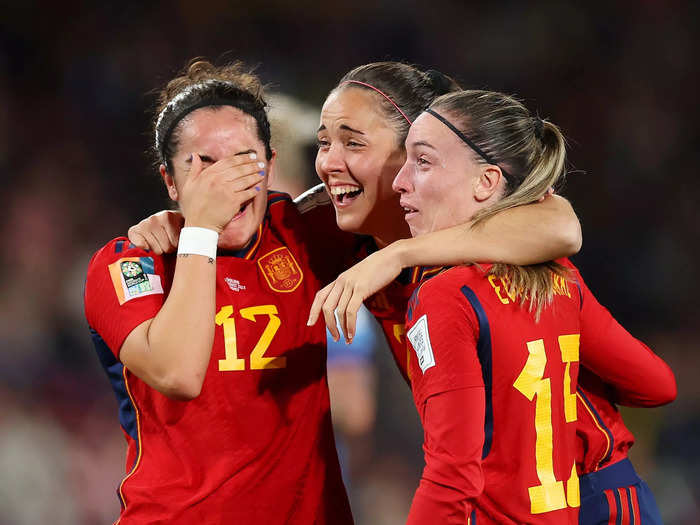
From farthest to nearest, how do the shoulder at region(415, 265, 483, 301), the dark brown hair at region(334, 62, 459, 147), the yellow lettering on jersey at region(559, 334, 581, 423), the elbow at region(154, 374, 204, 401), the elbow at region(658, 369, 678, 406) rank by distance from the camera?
the dark brown hair at region(334, 62, 459, 147) < the elbow at region(658, 369, 678, 406) < the elbow at region(154, 374, 204, 401) < the yellow lettering on jersey at region(559, 334, 581, 423) < the shoulder at region(415, 265, 483, 301)

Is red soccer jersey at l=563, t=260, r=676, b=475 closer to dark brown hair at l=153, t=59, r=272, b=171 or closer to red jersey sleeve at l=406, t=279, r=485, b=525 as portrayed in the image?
red jersey sleeve at l=406, t=279, r=485, b=525

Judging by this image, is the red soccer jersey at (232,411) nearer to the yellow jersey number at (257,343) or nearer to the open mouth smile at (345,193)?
the yellow jersey number at (257,343)

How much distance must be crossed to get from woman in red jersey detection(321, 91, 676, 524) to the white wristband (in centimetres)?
38

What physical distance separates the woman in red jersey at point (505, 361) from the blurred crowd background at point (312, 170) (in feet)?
9.16

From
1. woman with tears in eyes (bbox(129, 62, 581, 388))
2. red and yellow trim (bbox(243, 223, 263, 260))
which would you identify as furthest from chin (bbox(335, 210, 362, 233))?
red and yellow trim (bbox(243, 223, 263, 260))

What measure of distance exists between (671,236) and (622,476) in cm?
353

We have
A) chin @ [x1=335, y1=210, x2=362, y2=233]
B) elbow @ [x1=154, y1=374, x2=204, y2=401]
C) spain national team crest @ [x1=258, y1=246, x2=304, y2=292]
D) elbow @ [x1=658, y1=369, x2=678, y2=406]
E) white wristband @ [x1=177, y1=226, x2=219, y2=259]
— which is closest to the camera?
elbow @ [x1=154, y1=374, x2=204, y2=401]

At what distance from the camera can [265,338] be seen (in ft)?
7.69

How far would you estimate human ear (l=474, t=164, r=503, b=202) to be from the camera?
2.14 meters

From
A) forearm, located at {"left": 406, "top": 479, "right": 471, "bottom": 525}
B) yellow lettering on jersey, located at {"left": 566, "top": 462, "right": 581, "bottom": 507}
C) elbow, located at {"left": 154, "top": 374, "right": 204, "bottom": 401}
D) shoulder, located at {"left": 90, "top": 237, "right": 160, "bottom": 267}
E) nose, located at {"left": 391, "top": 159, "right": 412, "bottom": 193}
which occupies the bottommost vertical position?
yellow lettering on jersey, located at {"left": 566, "top": 462, "right": 581, "bottom": 507}

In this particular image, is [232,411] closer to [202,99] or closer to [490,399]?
[490,399]

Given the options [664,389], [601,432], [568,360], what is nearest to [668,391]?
[664,389]

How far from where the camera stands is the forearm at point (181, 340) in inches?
81.3

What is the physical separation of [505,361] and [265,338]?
80 cm
